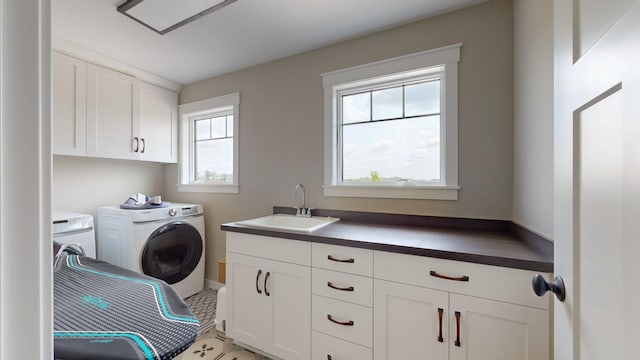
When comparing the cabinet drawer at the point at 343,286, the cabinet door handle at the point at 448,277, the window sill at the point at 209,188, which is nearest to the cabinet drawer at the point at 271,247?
the cabinet drawer at the point at 343,286

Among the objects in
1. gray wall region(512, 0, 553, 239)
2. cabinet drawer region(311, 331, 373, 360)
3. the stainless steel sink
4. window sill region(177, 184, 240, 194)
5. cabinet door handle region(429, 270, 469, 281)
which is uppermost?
gray wall region(512, 0, 553, 239)

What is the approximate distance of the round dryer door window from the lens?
2391 mm

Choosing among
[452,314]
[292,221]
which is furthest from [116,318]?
[292,221]

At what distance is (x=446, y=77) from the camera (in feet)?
6.07

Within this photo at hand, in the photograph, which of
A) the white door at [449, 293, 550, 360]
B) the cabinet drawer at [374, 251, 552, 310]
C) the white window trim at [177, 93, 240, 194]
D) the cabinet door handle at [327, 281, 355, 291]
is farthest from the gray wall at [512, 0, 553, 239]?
the white window trim at [177, 93, 240, 194]

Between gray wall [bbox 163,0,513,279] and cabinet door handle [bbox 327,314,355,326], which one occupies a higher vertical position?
gray wall [bbox 163,0,513,279]

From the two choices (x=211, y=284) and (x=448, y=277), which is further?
(x=211, y=284)

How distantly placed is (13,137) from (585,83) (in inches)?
40.6

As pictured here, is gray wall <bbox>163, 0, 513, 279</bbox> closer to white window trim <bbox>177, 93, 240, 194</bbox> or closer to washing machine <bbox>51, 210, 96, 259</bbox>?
white window trim <bbox>177, 93, 240, 194</bbox>

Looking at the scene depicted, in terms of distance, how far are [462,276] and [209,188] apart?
2590 millimetres

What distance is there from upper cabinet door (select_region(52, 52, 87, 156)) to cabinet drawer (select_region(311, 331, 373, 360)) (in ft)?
8.40

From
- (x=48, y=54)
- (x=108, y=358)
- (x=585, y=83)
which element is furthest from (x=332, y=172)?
(x=48, y=54)

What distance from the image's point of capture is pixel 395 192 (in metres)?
2.01

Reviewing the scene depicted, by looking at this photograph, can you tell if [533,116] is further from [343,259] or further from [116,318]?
[116,318]
